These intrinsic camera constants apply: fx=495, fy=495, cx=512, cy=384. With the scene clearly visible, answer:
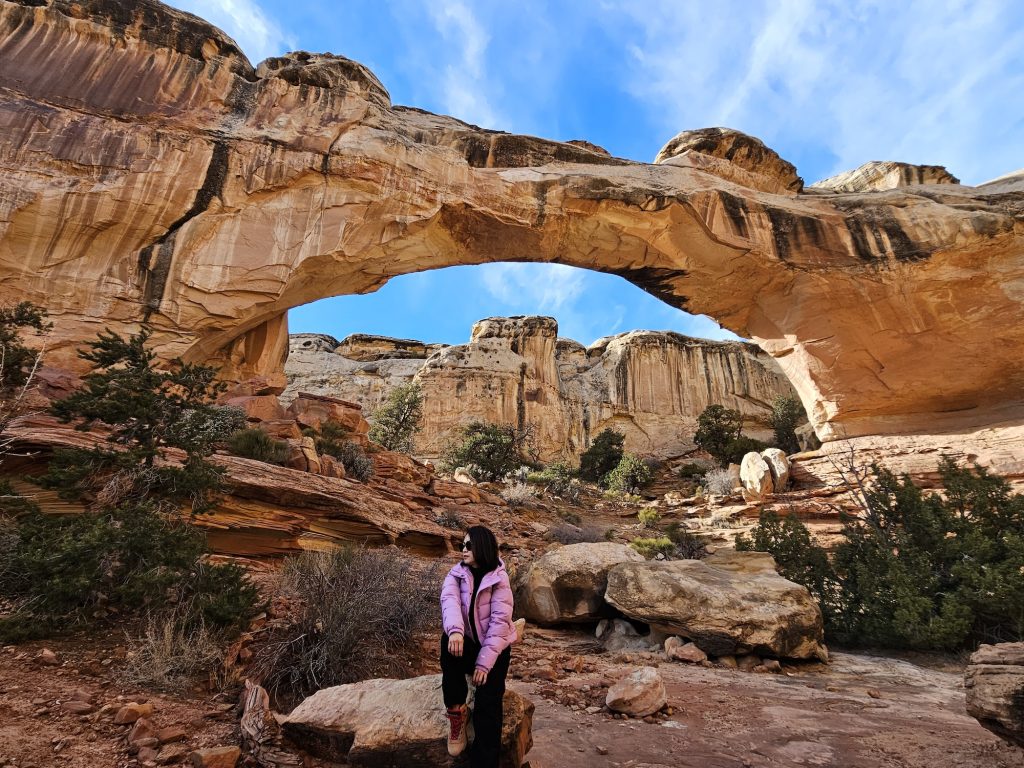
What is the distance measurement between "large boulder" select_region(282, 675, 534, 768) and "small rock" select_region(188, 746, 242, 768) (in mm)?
282

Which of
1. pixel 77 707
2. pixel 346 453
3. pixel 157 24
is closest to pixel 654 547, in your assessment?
pixel 346 453

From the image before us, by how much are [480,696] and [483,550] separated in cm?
60

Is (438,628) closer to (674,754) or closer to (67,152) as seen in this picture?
(674,754)

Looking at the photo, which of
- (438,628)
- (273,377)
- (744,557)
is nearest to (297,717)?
(438,628)

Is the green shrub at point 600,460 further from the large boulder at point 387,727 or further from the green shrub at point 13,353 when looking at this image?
the large boulder at point 387,727

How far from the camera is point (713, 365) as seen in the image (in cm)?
3503

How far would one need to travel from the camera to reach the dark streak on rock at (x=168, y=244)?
360 inches

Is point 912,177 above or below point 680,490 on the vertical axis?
above

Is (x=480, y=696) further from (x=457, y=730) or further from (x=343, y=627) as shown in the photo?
(x=343, y=627)

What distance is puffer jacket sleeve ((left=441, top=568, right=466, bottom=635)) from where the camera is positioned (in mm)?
2229

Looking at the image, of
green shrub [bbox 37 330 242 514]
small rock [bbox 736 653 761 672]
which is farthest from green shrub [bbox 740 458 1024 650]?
green shrub [bbox 37 330 242 514]

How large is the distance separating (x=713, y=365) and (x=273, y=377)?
30.7 m

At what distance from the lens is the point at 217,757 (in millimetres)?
2113

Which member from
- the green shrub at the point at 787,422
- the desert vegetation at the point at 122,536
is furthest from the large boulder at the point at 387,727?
the green shrub at the point at 787,422
